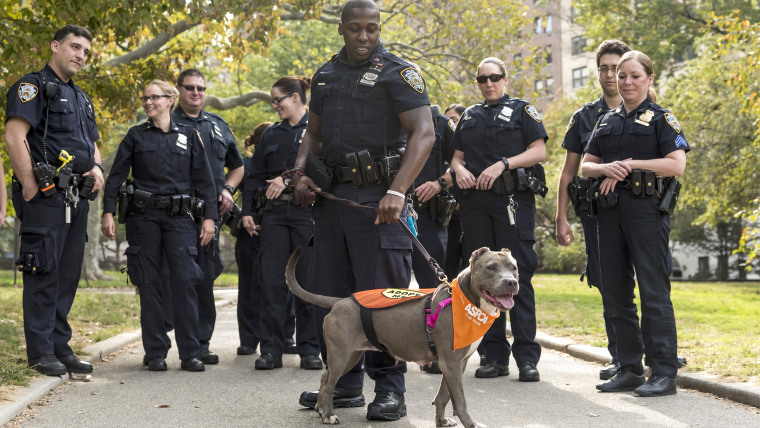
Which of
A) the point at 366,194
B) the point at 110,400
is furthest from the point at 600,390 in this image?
the point at 110,400

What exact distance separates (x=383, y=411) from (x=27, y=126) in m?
3.79

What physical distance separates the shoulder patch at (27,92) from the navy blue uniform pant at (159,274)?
1.40m

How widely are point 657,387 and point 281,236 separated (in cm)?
365

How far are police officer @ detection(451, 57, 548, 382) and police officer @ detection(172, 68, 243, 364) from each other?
2.64 metres

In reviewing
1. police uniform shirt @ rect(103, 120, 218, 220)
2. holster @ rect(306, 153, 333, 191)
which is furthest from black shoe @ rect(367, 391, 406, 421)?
police uniform shirt @ rect(103, 120, 218, 220)

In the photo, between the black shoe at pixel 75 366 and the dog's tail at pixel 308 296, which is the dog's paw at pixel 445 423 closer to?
the dog's tail at pixel 308 296

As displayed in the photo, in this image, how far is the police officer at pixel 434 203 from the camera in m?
7.53

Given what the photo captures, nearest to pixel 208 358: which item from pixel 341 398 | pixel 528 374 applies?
pixel 341 398

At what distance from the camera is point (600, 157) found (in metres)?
6.66

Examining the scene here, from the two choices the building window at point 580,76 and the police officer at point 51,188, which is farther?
the building window at point 580,76

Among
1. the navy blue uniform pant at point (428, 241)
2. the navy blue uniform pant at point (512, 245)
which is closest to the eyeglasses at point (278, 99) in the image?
the navy blue uniform pant at point (428, 241)

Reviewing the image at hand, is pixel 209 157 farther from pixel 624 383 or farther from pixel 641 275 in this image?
pixel 624 383

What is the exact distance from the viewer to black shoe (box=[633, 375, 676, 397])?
5969 mm

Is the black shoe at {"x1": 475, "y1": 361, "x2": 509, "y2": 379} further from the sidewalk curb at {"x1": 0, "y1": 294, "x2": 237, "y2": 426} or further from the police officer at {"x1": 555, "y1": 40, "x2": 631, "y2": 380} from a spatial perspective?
the sidewalk curb at {"x1": 0, "y1": 294, "x2": 237, "y2": 426}
